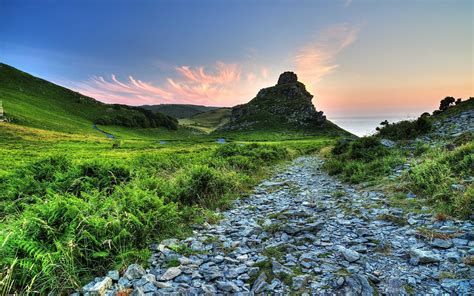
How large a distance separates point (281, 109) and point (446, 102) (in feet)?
376

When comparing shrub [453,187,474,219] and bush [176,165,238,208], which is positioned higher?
shrub [453,187,474,219]

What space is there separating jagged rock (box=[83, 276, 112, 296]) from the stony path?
0.06ft

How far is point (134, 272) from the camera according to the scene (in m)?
4.79

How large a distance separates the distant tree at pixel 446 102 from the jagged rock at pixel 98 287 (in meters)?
28.0

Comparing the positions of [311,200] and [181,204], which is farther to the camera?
[311,200]

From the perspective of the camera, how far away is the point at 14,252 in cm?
469

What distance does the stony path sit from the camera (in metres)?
4.36

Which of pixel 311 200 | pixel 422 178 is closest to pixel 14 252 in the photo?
pixel 311 200

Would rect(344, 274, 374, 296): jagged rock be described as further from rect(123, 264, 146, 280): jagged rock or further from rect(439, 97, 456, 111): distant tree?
rect(439, 97, 456, 111): distant tree

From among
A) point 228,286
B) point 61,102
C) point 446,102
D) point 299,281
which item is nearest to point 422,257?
point 299,281

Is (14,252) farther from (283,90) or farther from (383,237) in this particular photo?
(283,90)

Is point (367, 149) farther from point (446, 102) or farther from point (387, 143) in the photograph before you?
point (446, 102)

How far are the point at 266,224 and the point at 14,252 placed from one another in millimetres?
5879

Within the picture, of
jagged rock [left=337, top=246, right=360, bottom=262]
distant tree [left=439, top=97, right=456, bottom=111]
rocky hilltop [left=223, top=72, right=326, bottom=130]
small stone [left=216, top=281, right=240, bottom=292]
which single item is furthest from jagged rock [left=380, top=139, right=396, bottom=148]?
rocky hilltop [left=223, top=72, right=326, bottom=130]
